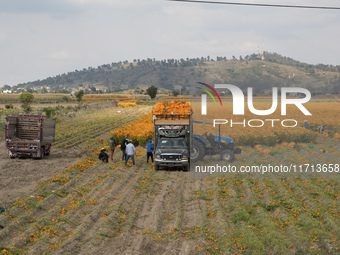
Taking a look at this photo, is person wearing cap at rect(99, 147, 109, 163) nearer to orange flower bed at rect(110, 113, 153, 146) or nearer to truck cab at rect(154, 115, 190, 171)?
truck cab at rect(154, 115, 190, 171)

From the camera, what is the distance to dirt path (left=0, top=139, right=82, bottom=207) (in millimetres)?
19725

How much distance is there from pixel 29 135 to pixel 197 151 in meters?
13.8

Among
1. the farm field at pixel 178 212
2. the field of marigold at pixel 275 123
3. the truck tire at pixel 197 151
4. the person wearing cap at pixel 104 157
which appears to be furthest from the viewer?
the person wearing cap at pixel 104 157

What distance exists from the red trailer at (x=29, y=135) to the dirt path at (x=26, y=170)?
1.94 ft

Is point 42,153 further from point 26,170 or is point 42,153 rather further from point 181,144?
point 181,144

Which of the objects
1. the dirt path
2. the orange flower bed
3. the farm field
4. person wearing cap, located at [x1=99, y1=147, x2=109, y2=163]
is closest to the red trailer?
the dirt path

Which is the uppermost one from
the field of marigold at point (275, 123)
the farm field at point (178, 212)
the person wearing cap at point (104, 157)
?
the field of marigold at point (275, 123)

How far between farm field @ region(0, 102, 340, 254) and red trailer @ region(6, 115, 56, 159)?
4.22 m

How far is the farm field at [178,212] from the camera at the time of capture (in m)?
12.4

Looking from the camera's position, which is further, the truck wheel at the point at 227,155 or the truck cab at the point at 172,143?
the truck cab at the point at 172,143

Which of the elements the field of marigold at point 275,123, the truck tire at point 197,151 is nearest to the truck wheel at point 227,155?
the field of marigold at point 275,123

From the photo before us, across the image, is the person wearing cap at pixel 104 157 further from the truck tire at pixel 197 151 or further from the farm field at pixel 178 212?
the truck tire at pixel 197 151

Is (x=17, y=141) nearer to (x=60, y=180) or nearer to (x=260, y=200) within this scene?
(x=60, y=180)

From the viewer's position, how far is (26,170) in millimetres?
25484
